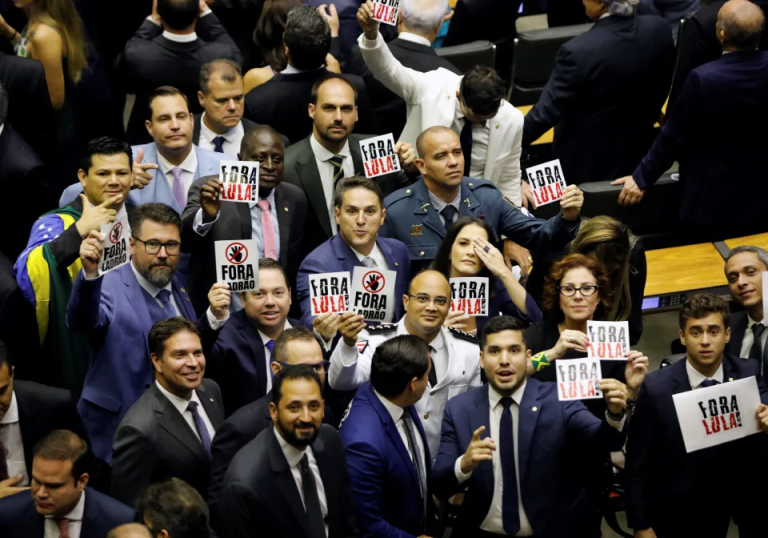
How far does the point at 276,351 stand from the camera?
634 centimetres

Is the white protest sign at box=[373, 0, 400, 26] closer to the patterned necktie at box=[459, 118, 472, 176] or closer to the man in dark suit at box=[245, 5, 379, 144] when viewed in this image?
the man in dark suit at box=[245, 5, 379, 144]

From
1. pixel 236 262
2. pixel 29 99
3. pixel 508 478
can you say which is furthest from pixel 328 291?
pixel 29 99

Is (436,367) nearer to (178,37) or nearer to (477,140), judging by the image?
(477,140)

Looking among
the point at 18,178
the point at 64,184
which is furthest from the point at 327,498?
the point at 64,184

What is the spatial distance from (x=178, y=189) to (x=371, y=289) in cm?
140

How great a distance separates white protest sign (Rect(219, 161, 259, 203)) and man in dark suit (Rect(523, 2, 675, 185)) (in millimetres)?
2329

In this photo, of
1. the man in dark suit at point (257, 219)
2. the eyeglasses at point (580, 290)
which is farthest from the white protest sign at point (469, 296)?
the man in dark suit at point (257, 219)

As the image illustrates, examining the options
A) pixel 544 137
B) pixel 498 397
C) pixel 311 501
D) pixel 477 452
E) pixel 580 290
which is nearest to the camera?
pixel 311 501

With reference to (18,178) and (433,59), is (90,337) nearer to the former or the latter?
(18,178)

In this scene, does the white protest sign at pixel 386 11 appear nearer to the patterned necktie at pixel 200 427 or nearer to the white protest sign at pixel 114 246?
the white protest sign at pixel 114 246

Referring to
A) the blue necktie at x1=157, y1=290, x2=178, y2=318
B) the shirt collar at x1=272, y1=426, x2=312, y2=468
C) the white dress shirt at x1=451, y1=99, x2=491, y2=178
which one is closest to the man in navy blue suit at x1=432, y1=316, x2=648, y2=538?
the shirt collar at x1=272, y1=426, x2=312, y2=468

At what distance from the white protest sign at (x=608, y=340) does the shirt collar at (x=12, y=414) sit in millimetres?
2655

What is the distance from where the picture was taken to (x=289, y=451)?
19.1 ft

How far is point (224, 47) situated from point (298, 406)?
3321 mm
